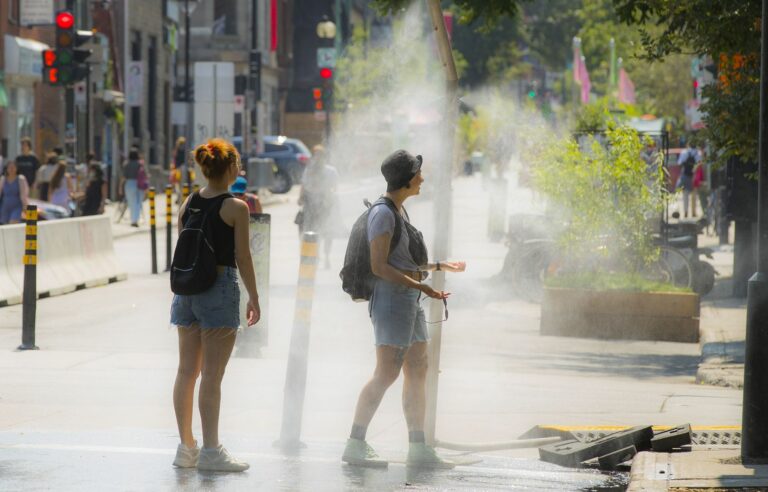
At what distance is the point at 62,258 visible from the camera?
20062 millimetres

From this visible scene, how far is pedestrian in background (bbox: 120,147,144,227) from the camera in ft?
113

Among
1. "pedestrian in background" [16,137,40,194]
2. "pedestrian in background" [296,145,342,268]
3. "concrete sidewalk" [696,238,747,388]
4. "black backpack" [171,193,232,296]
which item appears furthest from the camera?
"pedestrian in background" [16,137,40,194]

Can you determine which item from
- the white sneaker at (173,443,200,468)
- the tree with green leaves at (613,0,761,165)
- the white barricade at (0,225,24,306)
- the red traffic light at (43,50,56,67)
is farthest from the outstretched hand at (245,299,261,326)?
the red traffic light at (43,50,56,67)

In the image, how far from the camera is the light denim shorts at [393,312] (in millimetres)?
8273

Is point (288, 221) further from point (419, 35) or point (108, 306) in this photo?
point (419, 35)

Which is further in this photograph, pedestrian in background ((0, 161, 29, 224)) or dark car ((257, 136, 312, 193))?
dark car ((257, 136, 312, 193))

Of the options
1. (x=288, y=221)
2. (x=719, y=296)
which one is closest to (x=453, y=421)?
(x=719, y=296)

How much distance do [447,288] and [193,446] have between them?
1365 centimetres

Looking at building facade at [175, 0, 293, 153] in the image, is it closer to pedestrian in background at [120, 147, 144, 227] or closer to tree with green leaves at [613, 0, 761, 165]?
pedestrian in background at [120, 147, 144, 227]

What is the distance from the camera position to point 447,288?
21688mm

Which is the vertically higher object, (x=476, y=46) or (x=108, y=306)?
(x=476, y=46)

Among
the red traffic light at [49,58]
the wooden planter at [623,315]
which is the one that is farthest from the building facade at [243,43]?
the wooden planter at [623,315]

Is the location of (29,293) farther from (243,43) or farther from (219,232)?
(243,43)

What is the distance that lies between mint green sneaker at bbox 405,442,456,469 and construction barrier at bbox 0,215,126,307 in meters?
10.2
